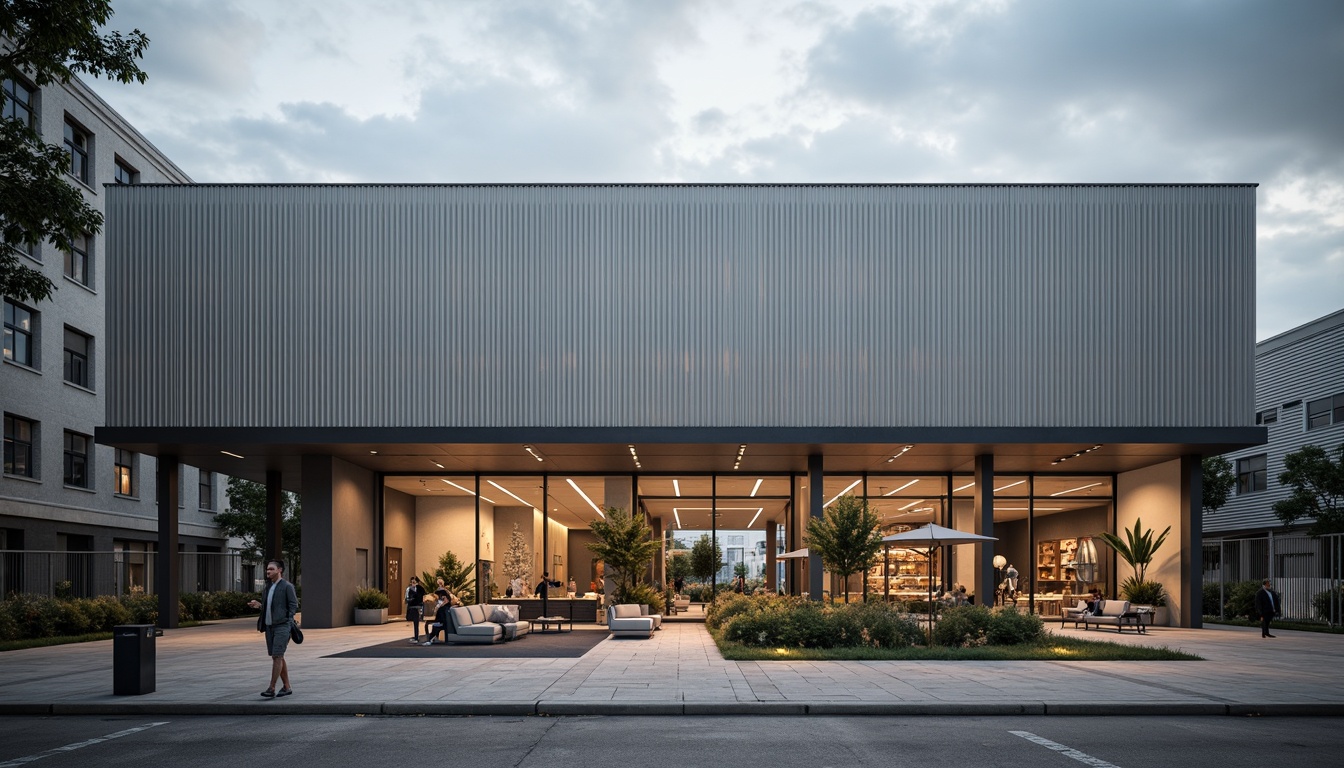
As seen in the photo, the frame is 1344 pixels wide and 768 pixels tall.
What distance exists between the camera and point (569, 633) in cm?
2792

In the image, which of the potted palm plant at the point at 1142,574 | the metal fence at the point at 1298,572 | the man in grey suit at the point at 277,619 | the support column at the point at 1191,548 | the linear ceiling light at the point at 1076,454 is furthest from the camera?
the metal fence at the point at 1298,572

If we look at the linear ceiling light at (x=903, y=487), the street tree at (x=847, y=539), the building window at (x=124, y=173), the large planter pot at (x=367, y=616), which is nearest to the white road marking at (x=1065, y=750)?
the street tree at (x=847, y=539)

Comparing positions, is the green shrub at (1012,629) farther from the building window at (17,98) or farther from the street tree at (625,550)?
the building window at (17,98)

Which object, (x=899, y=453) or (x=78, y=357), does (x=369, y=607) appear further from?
(x=78, y=357)

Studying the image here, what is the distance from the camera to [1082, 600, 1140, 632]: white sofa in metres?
27.2

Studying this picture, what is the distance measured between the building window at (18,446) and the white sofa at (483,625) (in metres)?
18.1

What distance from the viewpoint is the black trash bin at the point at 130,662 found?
551 inches

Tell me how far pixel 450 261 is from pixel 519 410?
4.20 meters

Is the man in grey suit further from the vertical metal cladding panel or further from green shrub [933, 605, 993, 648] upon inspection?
the vertical metal cladding panel

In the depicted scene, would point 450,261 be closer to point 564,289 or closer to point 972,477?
point 564,289

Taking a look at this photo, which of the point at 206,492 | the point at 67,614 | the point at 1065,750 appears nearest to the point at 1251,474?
the point at 1065,750

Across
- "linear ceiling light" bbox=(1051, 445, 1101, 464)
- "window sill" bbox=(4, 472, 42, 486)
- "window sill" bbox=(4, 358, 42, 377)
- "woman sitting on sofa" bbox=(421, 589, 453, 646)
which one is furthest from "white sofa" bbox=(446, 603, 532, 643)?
"window sill" bbox=(4, 358, 42, 377)

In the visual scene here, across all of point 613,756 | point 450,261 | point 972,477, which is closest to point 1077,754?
point 613,756

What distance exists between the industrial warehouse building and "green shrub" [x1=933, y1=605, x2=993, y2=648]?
6766 millimetres
